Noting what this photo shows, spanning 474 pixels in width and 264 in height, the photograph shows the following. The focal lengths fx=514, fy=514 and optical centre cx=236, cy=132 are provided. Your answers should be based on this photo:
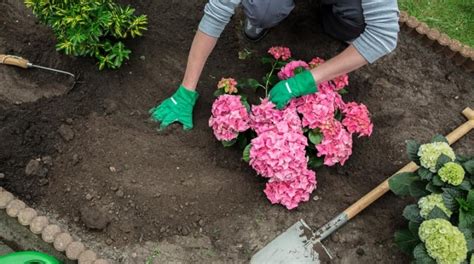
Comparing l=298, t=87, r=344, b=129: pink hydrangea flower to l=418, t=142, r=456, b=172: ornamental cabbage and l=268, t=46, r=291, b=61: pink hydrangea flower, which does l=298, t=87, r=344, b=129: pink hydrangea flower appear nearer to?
l=268, t=46, r=291, b=61: pink hydrangea flower

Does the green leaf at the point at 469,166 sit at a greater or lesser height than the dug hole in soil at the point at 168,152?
greater

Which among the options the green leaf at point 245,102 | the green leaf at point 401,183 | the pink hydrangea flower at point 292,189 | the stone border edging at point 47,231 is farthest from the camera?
the green leaf at point 245,102

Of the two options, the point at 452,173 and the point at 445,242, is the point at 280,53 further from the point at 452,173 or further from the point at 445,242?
the point at 445,242

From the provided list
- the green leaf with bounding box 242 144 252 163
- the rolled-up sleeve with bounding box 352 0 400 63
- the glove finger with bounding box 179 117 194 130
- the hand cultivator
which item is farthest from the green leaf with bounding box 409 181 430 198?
the hand cultivator

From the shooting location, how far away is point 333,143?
96.9 inches

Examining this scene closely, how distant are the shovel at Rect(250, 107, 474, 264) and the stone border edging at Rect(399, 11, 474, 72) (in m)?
1.14

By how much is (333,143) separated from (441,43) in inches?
47.1

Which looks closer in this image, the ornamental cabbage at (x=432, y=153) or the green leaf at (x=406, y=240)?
the ornamental cabbage at (x=432, y=153)

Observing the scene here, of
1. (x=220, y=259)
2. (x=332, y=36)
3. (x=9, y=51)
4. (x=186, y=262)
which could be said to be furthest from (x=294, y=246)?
(x=9, y=51)

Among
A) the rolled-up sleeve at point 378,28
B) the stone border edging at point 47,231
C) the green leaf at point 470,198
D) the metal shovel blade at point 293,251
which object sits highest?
the rolled-up sleeve at point 378,28

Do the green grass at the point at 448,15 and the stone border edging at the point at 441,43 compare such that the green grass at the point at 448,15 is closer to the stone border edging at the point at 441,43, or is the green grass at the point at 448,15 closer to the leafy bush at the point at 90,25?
the stone border edging at the point at 441,43

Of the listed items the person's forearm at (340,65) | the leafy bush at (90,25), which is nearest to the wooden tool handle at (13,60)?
the leafy bush at (90,25)

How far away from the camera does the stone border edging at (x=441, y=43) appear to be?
3.11 meters

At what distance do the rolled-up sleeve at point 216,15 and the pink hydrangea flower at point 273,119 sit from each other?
0.42m
